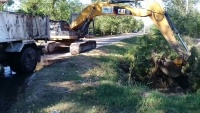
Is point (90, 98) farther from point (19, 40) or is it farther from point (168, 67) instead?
point (168, 67)

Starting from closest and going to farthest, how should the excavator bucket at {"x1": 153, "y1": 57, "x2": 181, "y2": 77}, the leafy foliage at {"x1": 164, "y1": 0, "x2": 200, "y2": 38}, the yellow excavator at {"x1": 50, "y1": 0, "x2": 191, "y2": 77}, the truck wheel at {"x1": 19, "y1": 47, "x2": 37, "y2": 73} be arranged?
the truck wheel at {"x1": 19, "y1": 47, "x2": 37, "y2": 73}
the yellow excavator at {"x1": 50, "y1": 0, "x2": 191, "y2": 77}
the excavator bucket at {"x1": 153, "y1": 57, "x2": 181, "y2": 77}
the leafy foliage at {"x1": 164, "y1": 0, "x2": 200, "y2": 38}

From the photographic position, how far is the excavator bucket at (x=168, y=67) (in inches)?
451

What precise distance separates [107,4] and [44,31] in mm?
3521

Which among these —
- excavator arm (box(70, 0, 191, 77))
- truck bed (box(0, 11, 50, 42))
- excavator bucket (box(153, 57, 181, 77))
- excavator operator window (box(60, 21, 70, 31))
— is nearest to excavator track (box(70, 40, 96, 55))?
excavator operator window (box(60, 21, 70, 31))

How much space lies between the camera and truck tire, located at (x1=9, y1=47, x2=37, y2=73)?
978 cm

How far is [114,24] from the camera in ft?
143

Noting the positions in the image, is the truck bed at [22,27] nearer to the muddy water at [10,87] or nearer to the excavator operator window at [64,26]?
the muddy water at [10,87]

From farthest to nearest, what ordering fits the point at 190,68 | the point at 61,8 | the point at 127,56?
1. the point at 61,8
2. the point at 127,56
3. the point at 190,68

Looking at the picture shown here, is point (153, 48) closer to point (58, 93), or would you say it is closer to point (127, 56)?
point (127, 56)

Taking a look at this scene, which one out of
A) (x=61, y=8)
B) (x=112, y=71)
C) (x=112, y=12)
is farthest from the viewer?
(x=61, y=8)

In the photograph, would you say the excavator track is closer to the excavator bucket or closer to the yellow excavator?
the yellow excavator

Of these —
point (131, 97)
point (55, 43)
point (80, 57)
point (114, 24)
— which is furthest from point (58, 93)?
point (114, 24)

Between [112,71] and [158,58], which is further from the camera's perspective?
[158,58]

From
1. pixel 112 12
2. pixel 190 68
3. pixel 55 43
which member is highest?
pixel 112 12
